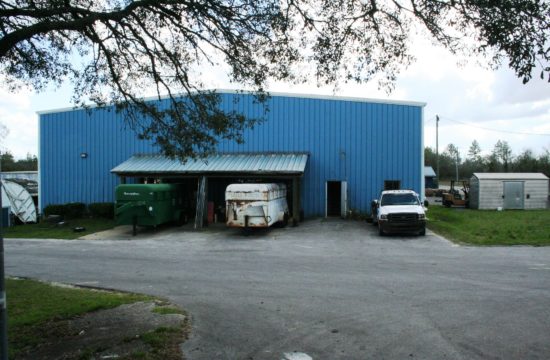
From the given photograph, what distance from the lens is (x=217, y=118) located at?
358 inches

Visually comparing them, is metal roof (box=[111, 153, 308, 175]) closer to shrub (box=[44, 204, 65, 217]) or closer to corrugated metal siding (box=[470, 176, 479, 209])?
shrub (box=[44, 204, 65, 217])

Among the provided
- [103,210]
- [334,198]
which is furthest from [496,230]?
[103,210]

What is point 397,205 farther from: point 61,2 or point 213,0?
point 61,2

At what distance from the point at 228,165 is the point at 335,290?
17614 millimetres

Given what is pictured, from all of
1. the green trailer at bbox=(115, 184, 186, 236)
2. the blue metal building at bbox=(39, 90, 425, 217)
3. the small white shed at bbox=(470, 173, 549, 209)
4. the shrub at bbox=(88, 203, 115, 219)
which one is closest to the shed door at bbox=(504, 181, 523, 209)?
the small white shed at bbox=(470, 173, 549, 209)

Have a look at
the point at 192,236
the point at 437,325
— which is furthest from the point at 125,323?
the point at 192,236

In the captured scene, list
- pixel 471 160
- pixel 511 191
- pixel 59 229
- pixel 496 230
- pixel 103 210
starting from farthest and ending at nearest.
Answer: pixel 471 160
pixel 511 191
pixel 103 210
pixel 59 229
pixel 496 230

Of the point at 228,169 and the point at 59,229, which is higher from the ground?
the point at 228,169

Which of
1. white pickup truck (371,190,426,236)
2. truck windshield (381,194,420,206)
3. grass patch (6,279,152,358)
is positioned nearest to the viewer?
grass patch (6,279,152,358)

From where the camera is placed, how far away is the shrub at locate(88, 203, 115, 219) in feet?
94.1

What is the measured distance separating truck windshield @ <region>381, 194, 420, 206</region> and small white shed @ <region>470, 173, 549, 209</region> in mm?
16393

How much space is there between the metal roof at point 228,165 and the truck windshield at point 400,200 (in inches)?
199

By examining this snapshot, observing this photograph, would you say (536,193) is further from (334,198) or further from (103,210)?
(103,210)

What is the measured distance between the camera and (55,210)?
2914 centimetres
